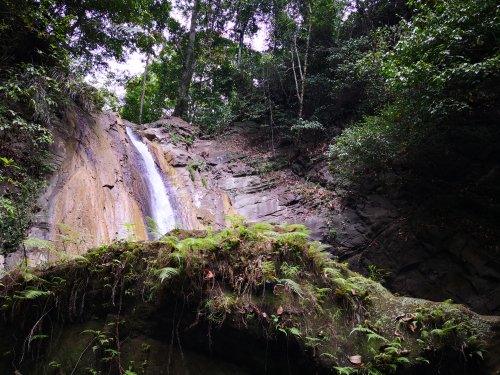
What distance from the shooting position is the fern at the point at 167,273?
394 cm

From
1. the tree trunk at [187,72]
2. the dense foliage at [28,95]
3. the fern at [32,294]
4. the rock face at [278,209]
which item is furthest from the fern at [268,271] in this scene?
the tree trunk at [187,72]

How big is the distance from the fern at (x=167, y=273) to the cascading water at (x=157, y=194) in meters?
5.97

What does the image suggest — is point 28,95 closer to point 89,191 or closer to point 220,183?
point 89,191

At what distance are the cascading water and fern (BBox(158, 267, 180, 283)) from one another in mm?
5968

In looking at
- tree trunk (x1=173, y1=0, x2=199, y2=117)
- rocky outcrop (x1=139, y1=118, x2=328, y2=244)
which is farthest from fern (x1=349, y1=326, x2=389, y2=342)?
tree trunk (x1=173, y1=0, x2=199, y2=117)

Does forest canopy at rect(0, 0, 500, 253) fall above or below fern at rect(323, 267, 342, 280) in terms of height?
above

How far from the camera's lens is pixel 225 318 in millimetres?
3953

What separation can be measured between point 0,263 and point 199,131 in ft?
46.8

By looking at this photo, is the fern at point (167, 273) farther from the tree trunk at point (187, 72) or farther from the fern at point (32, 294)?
the tree trunk at point (187, 72)

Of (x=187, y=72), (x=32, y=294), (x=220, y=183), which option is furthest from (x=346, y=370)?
(x=187, y=72)

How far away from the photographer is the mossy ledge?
3.80 m

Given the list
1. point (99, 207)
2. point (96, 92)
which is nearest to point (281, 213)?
point (99, 207)

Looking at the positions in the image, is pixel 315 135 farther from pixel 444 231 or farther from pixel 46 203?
pixel 46 203

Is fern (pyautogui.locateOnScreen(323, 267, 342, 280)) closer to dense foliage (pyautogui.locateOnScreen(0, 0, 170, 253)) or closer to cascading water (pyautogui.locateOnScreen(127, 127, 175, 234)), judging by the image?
dense foliage (pyautogui.locateOnScreen(0, 0, 170, 253))
